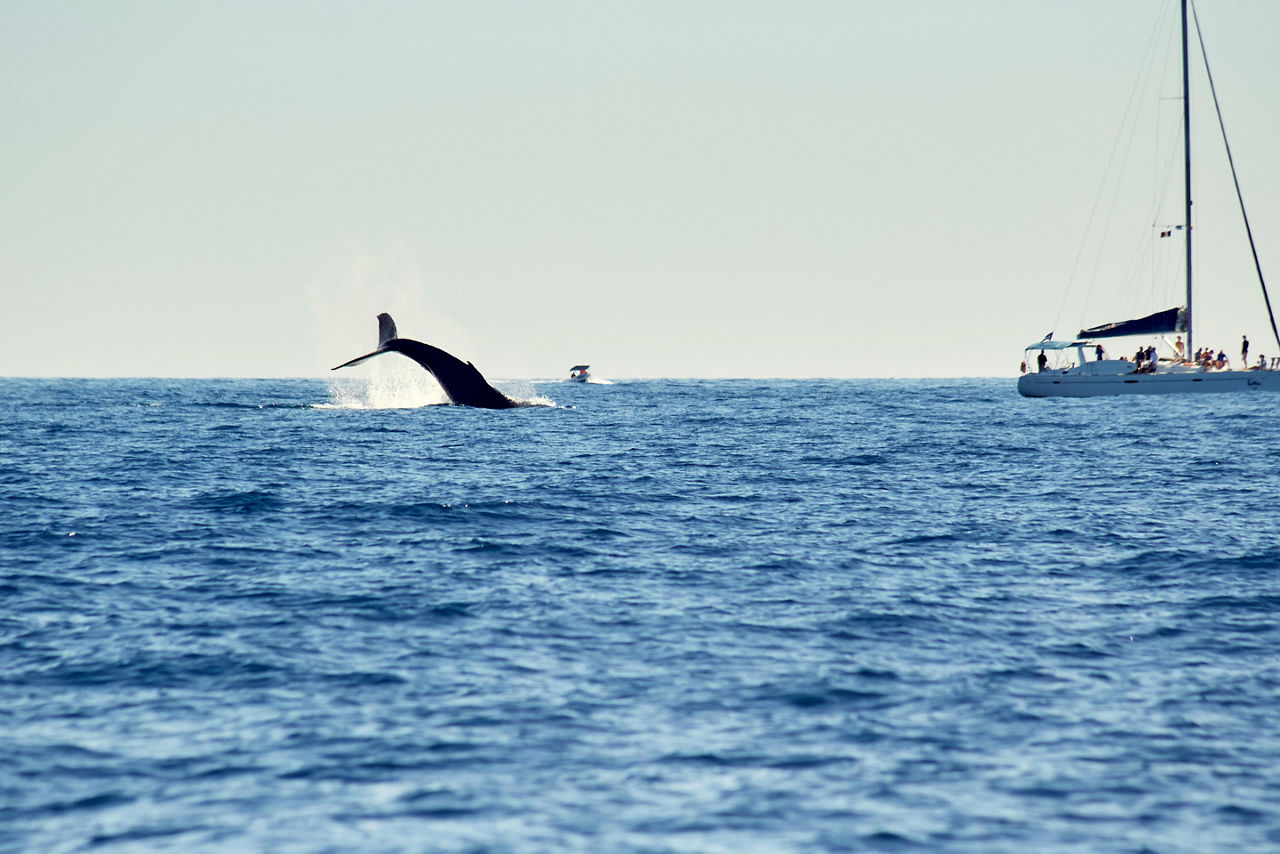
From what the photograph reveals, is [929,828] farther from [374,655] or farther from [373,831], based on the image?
[374,655]

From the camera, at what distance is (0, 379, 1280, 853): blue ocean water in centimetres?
685

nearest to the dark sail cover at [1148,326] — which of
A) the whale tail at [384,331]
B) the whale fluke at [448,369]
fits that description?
the whale fluke at [448,369]

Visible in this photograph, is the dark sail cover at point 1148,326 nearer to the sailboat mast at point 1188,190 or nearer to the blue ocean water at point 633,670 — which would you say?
the sailboat mast at point 1188,190

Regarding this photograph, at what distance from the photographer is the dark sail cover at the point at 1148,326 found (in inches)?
2778

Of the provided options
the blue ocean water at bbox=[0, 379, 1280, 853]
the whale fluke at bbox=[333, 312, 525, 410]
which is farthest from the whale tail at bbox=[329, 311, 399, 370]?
the blue ocean water at bbox=[0, 379, 1280, 853]

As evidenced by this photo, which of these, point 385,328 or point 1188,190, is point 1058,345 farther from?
point 385,328

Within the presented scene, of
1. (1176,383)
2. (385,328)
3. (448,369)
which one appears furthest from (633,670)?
(1176,383)

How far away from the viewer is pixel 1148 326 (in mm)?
70812

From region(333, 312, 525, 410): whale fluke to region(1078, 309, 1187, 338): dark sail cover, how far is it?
1466 inches

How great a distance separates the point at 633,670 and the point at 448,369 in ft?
129

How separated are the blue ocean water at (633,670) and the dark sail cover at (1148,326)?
5107cm

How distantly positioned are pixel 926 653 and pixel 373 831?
5731 mm

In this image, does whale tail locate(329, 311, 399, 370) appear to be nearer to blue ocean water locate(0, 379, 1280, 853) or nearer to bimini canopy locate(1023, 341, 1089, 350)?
blue ocean water locate(0, 379, 1280, 853)

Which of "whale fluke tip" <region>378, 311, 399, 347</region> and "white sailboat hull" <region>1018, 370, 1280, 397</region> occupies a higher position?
"whale fluke tip" <region>378, 311, 399, 347</region>
